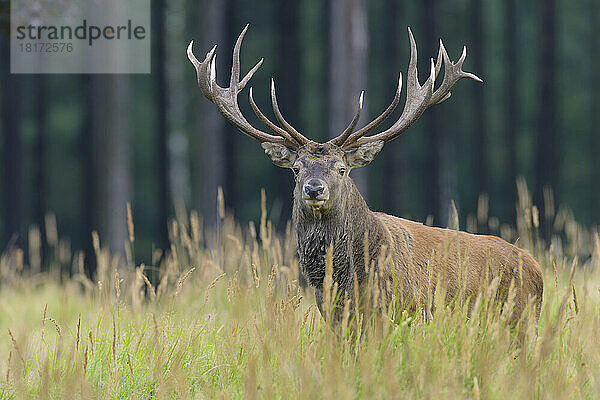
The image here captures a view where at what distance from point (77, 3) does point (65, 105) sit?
13.9 m

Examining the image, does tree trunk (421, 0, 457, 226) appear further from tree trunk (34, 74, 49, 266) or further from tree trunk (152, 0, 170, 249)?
tree trunk (34, 74, 49, 266)

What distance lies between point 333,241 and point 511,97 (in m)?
18.2

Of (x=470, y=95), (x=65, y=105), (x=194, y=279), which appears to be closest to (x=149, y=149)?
(x=65, y=105)

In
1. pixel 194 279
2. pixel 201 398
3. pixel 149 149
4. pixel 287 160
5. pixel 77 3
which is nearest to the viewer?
pixel 201 398

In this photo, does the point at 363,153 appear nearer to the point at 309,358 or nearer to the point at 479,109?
the point at 309,358

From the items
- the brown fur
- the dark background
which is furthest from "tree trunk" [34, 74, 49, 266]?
the brown fur

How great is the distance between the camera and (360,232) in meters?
5.01

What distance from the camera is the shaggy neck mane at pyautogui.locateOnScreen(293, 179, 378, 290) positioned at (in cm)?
488

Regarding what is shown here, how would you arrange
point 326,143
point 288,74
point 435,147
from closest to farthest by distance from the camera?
point 326,143
point 435,147
point 288,74

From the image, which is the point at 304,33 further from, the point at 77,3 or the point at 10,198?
the point at 77,3

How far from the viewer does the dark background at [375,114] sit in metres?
19.3

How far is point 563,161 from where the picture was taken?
24.5m

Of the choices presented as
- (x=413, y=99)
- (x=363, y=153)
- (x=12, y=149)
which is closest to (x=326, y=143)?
(x=363, y=153)

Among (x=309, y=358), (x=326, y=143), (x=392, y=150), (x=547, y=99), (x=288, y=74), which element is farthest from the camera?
(x=288, y=74)
